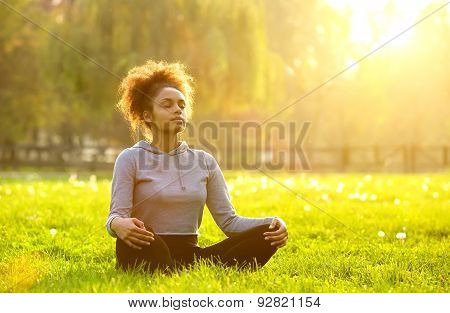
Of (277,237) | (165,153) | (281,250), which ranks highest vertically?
(165,153)

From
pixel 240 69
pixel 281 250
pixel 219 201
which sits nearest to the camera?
pixel 219 201

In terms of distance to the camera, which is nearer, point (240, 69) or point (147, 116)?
point (147, 116)

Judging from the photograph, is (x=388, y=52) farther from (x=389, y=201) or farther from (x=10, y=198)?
(x=10, y=198)

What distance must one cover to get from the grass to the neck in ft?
2.86

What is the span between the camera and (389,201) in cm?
970

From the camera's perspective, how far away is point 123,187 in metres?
4.05

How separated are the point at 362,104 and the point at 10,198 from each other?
26.0 m

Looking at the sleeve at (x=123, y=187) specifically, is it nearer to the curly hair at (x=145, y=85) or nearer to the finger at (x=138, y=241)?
the finger at (x=138, y=241)

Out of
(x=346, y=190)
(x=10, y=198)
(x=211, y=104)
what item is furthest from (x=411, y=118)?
(x=10, y=198)

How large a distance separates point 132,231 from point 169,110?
0.87 metres

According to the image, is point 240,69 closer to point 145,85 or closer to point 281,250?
point 281,250

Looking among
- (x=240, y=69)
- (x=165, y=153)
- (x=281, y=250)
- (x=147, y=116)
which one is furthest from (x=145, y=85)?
(x=240, y=69)

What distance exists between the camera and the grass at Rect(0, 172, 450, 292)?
3.87 meters

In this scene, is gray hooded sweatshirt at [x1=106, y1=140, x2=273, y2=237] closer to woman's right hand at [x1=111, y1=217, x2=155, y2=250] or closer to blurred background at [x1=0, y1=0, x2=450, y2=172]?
woman's right hand at [x1=111, y1=217, x2=155, y2=250]
